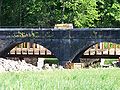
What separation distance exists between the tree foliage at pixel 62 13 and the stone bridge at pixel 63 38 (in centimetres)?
1079

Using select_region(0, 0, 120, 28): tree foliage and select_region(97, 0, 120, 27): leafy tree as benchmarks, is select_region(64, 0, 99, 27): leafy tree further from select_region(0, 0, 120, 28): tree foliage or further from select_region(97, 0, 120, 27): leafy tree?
select_region(97, 0, 120, 27): leafy tree

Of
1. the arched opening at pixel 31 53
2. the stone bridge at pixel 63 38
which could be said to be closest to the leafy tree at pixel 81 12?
the arched opening at pixel 31 53

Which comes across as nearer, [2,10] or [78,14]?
[78,14]

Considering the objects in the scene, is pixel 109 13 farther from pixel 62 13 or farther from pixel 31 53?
pixel 31 53

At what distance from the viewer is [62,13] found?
53875 millimetres

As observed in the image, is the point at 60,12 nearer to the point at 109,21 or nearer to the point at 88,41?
the point at 109,21

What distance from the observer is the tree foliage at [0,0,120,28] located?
176 ft

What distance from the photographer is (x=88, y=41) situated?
40.7m

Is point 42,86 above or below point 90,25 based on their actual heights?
above

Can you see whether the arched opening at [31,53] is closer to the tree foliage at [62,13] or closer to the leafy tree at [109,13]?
the tree foliage at [62,13]

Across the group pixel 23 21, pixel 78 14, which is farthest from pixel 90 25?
pixel 23 21

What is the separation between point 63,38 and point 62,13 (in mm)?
12977

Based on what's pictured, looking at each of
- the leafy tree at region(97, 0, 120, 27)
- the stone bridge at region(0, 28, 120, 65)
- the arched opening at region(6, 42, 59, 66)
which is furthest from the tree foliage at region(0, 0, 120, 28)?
the stone bridge at region(0, 28, 120, 65)

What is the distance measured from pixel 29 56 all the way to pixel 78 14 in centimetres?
813
